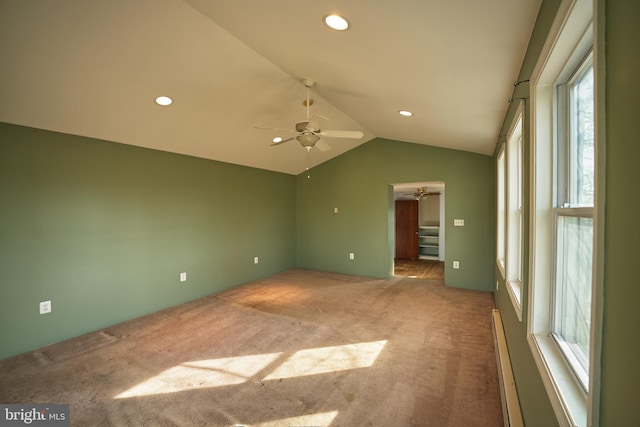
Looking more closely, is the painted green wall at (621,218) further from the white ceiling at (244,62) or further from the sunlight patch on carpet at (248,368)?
the sunlight patch on carpet at (248,368)

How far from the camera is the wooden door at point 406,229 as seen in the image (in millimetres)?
8172

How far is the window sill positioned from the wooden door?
6.89 metres

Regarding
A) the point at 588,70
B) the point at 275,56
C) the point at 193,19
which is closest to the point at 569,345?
the point at 588,70

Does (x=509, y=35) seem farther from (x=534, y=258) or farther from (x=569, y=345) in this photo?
(x=569, y=345)

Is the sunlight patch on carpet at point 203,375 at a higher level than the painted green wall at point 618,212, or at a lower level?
lower

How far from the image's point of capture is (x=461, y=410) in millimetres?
1979

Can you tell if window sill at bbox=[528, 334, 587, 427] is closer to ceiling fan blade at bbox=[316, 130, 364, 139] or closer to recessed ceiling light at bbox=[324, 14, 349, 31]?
recessed ceiling light at bbox=[324, 14, 349, 31]

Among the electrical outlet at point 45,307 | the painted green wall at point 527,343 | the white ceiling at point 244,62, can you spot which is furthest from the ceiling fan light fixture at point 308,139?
the electrical outlet at point 45,307

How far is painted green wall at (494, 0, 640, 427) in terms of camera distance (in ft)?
1.90

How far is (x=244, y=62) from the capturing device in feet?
8.56

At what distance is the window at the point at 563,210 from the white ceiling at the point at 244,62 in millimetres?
357

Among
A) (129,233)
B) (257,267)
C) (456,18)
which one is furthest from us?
(257,267)

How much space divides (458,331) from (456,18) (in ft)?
10.0

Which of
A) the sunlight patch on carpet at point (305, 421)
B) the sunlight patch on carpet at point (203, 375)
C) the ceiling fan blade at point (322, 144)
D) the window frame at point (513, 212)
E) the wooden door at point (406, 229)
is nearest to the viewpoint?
the sunlight patch on carpet at point (305, 421)
